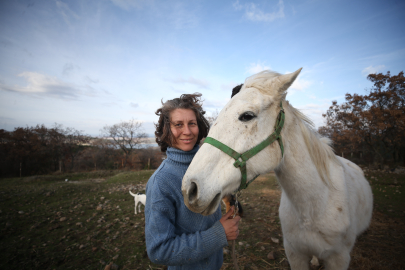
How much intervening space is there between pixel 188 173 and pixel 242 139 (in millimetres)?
545

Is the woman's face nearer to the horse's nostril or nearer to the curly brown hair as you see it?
the curly brown hair

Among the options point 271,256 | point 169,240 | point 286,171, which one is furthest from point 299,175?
point 271,256

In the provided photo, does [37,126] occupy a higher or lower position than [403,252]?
higher

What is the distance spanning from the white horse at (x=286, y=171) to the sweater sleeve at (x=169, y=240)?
351mm

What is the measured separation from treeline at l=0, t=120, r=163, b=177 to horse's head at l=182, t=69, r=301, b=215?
80.0 ft

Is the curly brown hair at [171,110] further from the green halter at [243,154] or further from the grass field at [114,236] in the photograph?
the grass field at [114,236]

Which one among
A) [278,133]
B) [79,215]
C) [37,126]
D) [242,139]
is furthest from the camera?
[37,126]

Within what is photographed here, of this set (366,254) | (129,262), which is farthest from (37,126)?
(366,254)

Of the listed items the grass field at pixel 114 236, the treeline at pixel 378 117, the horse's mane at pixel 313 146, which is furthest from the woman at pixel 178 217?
the treeline at pixel 378 117

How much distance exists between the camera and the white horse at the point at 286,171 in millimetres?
1207

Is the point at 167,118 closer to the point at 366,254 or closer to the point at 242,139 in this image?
the point at 242,139

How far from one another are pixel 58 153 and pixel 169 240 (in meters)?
29.3

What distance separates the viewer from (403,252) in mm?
3348

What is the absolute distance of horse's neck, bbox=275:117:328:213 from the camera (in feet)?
5.37
